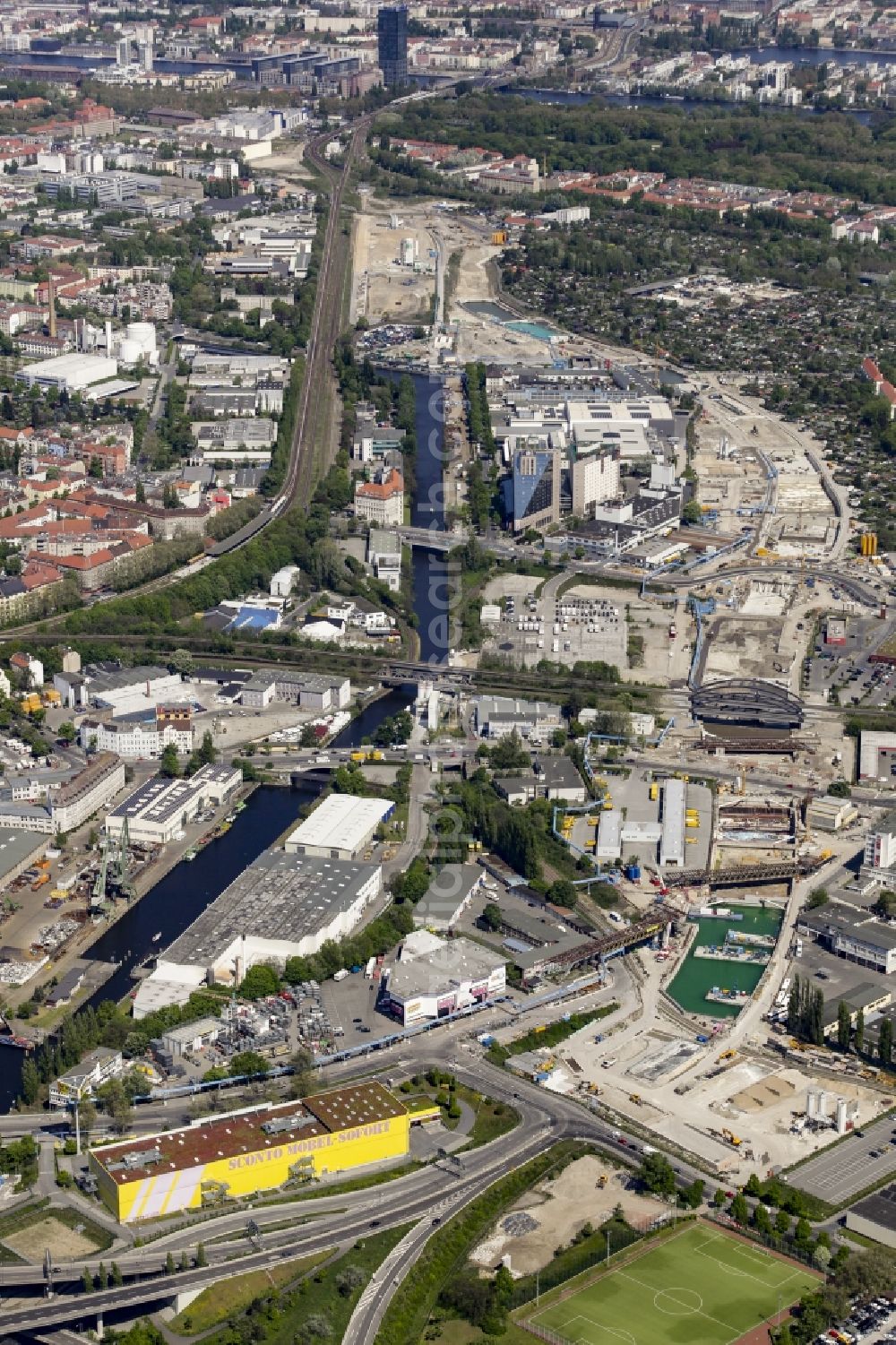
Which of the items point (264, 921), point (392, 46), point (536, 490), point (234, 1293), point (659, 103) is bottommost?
point (234, 1293)

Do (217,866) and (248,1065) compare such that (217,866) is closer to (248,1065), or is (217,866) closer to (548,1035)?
(248,1065)

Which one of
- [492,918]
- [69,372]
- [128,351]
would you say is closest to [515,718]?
[492,918]

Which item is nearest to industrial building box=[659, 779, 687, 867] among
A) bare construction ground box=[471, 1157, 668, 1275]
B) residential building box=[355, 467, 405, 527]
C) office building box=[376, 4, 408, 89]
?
bare construction ground box=[471, 1157, 668, 1275]

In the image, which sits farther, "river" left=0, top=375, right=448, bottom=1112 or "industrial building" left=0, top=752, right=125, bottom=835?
"industrial building" left=0, top=752, right=125, bottom=835

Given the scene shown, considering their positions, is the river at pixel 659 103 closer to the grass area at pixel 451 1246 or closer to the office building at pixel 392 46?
the office building at pixel 392 46

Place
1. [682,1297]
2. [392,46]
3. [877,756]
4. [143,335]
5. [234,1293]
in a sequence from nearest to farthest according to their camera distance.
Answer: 1. [234,1293]
2. [682,1297]
3. [877,756]
4. [143,335]
5. [392,46]

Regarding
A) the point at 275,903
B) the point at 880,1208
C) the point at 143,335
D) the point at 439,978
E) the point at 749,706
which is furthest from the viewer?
the point at 143,335

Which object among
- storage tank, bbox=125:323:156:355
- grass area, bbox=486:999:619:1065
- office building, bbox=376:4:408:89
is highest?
office building, bbox=376:4:408:89

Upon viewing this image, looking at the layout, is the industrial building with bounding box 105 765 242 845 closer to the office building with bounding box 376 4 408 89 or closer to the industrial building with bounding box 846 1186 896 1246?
the industrial building with bounding box 846 1186 896 1246
